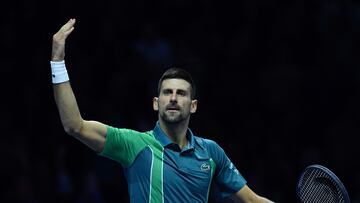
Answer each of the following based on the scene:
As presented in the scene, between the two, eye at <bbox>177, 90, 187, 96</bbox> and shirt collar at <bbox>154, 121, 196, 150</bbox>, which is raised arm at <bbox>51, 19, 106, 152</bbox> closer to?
shirt collar at <bbox>154, 121, 196, 150</bbox>

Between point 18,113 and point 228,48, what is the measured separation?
3.13m

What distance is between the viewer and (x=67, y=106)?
4.95 meters

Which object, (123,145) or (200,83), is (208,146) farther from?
(200,83)

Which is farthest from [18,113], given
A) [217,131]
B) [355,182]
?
[355,182]

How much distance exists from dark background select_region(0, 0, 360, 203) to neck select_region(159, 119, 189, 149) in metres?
2.99

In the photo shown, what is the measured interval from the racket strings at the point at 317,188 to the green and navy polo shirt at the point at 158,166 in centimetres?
70

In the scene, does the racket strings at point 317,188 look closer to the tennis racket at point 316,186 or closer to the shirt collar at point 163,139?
the tennis racket at point 316,186

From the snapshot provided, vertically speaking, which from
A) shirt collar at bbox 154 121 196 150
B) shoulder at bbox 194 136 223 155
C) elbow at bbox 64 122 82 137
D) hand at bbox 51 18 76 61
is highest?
hand at bbox 51 18 76 61

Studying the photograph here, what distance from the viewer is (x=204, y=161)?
5.65m

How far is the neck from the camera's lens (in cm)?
560

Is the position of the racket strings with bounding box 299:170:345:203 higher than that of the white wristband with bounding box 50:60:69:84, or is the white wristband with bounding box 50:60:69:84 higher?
the white wristband with bounding box 50:60:69:84

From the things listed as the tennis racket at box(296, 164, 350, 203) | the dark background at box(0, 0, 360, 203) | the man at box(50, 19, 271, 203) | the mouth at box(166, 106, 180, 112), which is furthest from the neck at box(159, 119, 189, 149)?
the dark background at box(0, 0, 360, 203)

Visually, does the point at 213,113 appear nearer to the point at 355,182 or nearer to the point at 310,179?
the point at 355,182

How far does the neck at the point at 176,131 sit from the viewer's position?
5.60 m
